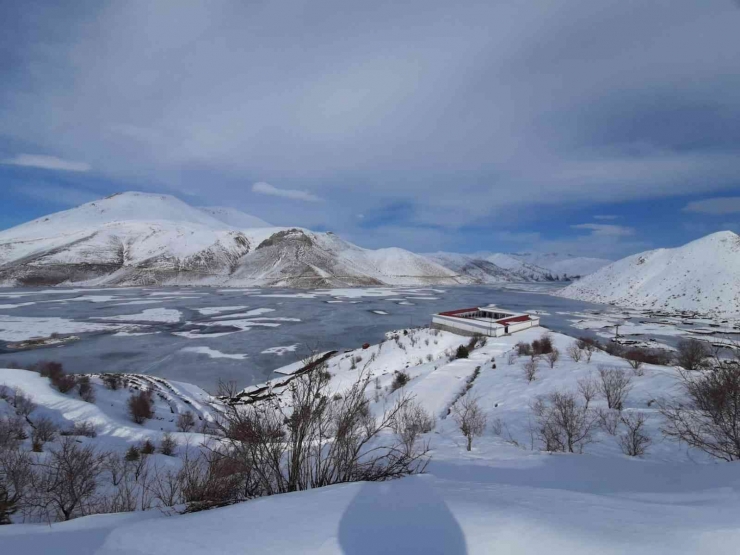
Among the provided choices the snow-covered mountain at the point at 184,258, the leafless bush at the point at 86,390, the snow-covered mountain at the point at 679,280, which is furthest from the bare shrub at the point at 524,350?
the snow-covered mountain at the point at 184,258

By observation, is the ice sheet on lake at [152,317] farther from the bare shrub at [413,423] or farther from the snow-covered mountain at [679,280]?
the snow-covered mountain at [679,280]

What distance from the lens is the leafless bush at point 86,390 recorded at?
1227 cm

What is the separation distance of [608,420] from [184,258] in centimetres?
11756

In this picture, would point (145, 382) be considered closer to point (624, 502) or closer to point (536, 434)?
point (536, 434)

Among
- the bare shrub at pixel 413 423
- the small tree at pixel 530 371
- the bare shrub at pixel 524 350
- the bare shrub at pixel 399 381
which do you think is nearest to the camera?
the bare shrub at pixel 413 423

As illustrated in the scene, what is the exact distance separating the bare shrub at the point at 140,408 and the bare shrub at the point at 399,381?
9.87 meters

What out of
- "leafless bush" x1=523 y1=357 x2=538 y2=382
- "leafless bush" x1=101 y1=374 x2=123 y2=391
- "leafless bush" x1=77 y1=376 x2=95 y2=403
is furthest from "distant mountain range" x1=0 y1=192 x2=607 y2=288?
"leafless bush" x1=523 y1=357 x2=538 y2=382

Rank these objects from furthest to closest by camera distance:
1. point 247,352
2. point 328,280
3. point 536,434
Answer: point 328,280 < point 247,352 < point 536,434

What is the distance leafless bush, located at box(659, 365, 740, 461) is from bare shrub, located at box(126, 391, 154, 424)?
14877mm

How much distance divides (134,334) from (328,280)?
222 feet

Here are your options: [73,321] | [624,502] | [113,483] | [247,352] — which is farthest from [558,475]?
[73,321]

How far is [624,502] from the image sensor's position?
2.97m

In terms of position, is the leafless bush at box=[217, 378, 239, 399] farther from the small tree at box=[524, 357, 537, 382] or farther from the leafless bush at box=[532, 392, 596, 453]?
the small tree at box=[524, 357, 537, 382]

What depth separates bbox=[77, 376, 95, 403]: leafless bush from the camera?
12.3 meters
